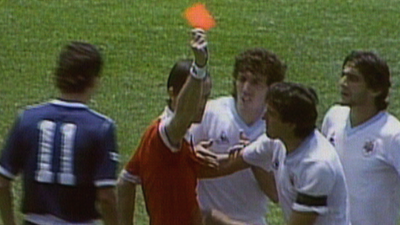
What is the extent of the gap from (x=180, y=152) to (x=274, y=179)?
1.89 ft

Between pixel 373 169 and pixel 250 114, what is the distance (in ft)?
2.04

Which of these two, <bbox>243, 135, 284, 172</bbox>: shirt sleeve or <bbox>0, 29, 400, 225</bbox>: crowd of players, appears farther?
<bbox>243, 135, 284, 172</bbox>: shirt sleeve

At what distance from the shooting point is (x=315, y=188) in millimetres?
4570

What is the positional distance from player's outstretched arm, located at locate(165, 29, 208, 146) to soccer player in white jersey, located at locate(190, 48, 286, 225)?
1.76 feet

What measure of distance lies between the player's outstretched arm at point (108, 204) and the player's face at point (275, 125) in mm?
697

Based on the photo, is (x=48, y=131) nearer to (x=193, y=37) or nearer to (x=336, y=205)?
(x=193, y=37)

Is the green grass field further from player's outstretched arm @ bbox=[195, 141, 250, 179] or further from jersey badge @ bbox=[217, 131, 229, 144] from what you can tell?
player's outstretched arm @ bbox=[195, 141, 250, 179]

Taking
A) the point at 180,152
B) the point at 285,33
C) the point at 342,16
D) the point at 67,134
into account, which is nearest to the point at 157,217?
the point at 180,152

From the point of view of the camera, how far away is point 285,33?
543 inches

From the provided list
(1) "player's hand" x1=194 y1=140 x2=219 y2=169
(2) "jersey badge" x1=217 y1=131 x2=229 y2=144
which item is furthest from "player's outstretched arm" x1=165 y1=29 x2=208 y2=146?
(2) "jersey badge" x1=217 y1=131 x2=229 y2=144

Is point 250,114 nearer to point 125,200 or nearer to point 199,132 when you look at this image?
point 199,132

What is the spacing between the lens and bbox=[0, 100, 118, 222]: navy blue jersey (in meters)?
4.57

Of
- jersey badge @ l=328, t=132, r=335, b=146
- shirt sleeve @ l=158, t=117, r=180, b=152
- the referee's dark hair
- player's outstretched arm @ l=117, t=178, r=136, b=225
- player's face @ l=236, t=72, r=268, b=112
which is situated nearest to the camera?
the referee's dark hair

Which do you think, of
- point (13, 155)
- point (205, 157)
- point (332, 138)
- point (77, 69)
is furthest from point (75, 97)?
point (332, 138)
